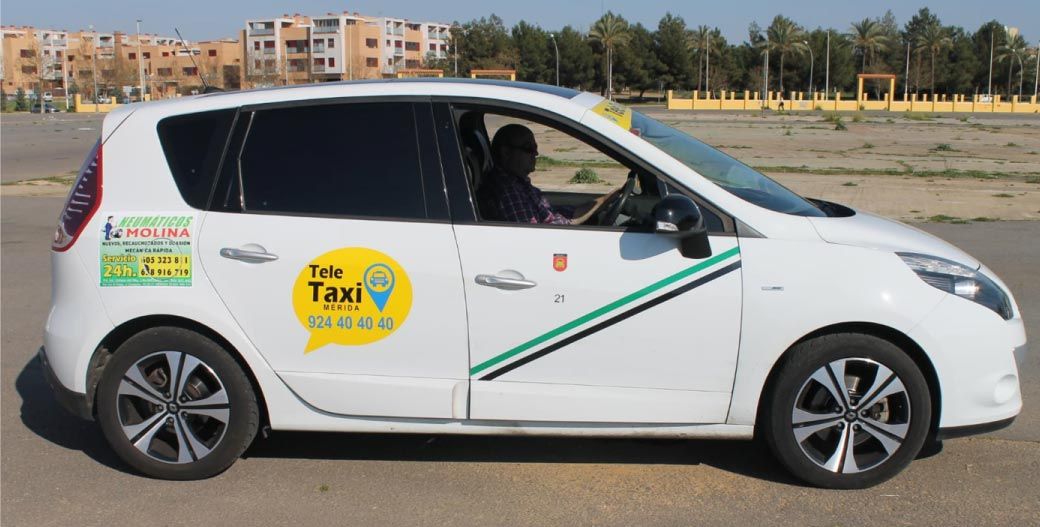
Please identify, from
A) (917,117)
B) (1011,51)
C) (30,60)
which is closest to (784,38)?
→ (1011,51)

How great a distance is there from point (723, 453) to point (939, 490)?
0.97 m

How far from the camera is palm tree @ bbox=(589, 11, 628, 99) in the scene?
95.2 metres

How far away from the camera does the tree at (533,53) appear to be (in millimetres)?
94125

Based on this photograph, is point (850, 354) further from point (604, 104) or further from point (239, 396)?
point (239, 396)

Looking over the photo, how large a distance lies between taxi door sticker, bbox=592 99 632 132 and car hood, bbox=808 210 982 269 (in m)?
0.92

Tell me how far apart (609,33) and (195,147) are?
308 ft

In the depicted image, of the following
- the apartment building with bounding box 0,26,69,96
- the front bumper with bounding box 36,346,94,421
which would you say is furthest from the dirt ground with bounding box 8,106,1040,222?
the apartment building with bounding box 0,26,69,96

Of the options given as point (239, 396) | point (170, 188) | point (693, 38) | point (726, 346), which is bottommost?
point (239, 396)

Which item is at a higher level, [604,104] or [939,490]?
[604,104]

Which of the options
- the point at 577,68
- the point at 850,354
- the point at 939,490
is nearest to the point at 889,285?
the point at 850,354

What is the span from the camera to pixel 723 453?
4660mm

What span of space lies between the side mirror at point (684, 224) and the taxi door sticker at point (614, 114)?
0.51 meters

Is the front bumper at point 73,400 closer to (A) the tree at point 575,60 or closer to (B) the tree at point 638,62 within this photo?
(A) the tree at point 575,60

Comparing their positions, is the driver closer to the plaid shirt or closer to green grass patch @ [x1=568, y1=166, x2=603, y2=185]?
the plaid shirt
